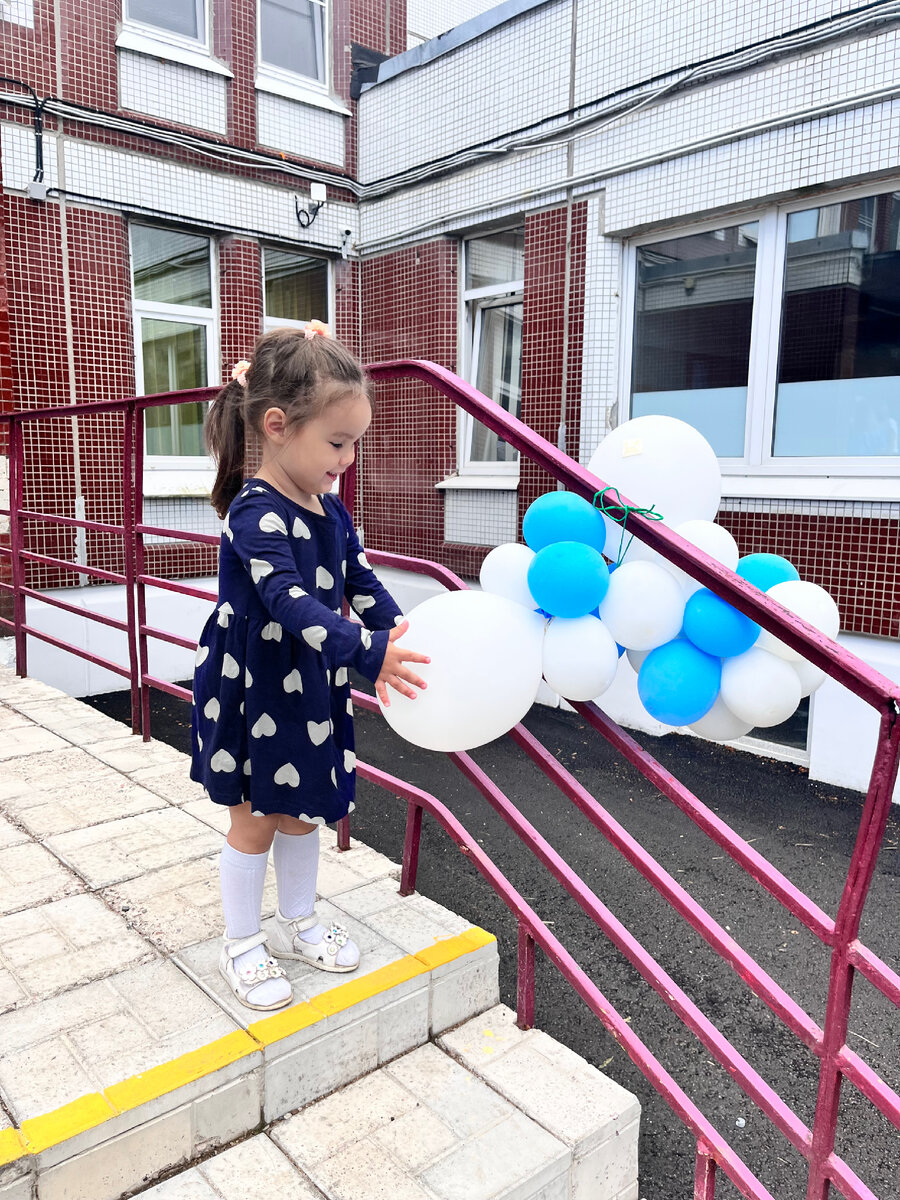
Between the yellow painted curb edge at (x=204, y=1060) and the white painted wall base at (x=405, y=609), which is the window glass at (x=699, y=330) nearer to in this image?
the white painted wall base at (x=405, y=609)

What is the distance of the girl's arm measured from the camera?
55.0 inches

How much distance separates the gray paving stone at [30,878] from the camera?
82.4 inches

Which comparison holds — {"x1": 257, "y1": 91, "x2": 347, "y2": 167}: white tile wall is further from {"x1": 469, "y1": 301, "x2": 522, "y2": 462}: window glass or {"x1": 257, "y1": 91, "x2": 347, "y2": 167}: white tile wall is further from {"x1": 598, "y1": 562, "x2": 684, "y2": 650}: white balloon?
{"x1": 598, "y1": 562, "x2": 684, "y2": 650}: white balloon

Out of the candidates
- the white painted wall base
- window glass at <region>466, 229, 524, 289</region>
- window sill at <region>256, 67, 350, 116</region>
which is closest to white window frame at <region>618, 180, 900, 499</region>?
the white painted wall base

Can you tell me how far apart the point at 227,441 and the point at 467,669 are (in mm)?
735

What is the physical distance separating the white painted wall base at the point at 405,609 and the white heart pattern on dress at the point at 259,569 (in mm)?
3625

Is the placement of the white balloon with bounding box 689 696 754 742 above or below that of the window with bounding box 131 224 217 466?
below

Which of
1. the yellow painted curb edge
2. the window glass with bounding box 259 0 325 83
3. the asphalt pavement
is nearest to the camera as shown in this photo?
the yellow painted curb edge

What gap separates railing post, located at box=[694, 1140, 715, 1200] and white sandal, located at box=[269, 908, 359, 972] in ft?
2.43

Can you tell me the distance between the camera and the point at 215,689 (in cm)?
164

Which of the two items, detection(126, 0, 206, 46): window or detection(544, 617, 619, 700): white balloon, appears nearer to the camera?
detection(544, 617, 619, 700): white balloon

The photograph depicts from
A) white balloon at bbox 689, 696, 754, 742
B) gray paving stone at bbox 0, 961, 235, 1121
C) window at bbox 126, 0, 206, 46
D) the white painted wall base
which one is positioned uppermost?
window at bbox 126, 0, 206, 46

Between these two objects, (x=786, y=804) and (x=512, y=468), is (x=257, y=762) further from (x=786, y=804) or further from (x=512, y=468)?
(x=512, y=468)

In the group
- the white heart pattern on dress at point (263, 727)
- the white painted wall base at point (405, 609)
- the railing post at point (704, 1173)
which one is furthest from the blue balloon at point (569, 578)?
the white painted wall base at point (405, 609)
